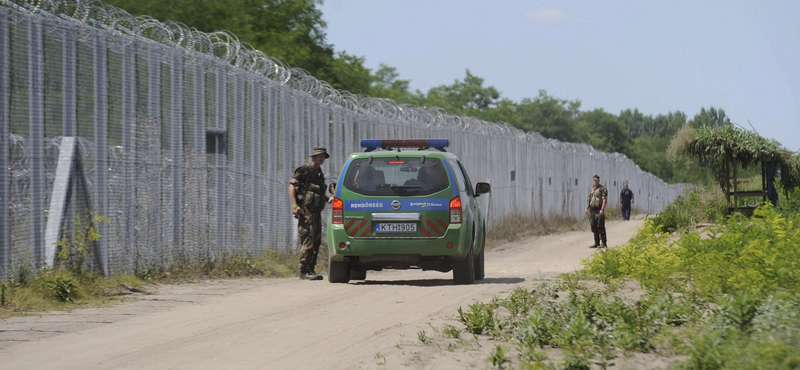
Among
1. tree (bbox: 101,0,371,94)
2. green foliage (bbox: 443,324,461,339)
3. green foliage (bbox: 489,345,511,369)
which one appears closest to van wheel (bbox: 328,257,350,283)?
green foliage (bbox: 443,324,461,339)

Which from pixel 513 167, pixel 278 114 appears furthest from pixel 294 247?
pixel 513 167

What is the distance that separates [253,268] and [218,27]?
23.6m

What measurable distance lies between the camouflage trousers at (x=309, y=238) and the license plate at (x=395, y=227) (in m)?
1.56

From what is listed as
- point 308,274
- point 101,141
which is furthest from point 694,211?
point 101,141

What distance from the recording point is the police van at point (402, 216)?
527 inches

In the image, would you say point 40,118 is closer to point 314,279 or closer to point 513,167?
point 314,279

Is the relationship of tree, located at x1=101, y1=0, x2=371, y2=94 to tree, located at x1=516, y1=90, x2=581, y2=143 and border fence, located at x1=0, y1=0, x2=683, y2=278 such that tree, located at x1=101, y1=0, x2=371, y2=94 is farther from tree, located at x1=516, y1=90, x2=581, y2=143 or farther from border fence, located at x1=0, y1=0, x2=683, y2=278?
tree, located at x1=516, y1=90, x2=581, y2=143

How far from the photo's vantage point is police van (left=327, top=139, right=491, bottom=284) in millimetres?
13375

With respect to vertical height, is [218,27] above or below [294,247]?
above

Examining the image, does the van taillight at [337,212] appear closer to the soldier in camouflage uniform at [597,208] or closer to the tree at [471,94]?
the soldier in camouflage uniform at [597,208]

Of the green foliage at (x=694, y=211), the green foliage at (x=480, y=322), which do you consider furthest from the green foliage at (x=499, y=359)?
the green foliage at (x=694, y=211)

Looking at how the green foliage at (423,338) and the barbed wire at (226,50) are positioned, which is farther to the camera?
the barbed wire at (226,50)

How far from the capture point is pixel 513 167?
111 feet

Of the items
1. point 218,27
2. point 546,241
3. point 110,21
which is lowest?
point 546,241
